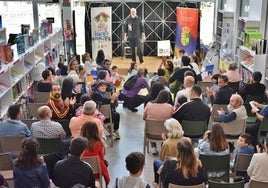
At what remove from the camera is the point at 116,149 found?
6.70m

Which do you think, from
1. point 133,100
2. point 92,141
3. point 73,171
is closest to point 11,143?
point 92,141

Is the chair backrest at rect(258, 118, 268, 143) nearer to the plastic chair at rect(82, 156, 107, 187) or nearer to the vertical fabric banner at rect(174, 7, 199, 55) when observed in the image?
the plastic chair at rect(82, 156, 107, 187)

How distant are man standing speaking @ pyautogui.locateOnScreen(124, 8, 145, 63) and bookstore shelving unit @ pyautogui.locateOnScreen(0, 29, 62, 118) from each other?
8.30 feet

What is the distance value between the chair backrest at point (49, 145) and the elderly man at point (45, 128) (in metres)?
0.19

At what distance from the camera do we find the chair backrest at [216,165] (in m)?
4.40

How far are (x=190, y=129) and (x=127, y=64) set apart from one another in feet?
25.1

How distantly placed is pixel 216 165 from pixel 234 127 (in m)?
1.48

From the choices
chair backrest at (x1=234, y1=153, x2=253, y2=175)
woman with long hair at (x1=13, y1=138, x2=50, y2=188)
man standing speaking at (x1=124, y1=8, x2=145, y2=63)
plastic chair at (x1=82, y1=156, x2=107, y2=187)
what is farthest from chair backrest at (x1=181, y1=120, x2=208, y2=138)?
man standing speaking at (x1=124, y1=8, x2=145, y2=63)

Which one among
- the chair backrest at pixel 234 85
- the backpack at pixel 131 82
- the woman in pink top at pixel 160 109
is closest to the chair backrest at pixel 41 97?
the backpack at pixel 131 82

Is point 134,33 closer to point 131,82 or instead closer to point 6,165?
point 131,82

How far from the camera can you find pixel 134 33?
12.9 m

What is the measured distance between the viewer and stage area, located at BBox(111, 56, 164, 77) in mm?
12613

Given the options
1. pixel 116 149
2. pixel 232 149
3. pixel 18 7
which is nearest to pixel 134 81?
pixel 116 149

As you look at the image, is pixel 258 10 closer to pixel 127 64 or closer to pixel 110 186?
pixel 127 64
